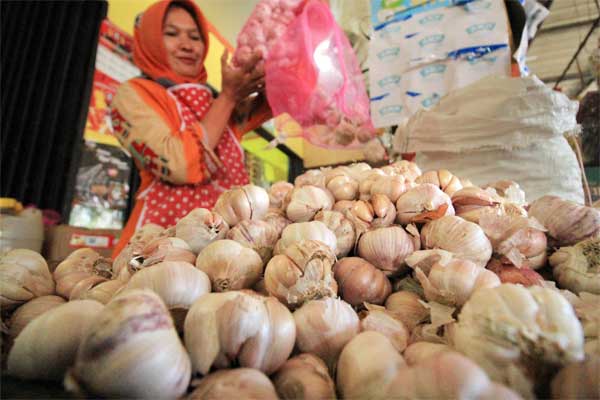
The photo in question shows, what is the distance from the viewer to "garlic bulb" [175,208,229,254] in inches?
21.9

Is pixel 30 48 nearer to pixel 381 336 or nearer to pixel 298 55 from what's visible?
pixel 298 55

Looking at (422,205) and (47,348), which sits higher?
(422,205)

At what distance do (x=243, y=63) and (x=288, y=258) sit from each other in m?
1.04

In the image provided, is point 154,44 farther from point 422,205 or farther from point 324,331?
point 324,331

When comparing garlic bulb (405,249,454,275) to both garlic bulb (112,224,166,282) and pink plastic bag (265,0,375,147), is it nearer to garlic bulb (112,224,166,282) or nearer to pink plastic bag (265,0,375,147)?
garlic bulb (112,224,166,282)

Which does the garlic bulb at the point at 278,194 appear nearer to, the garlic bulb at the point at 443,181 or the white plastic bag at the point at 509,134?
the garlic bulb at the point at 443,181

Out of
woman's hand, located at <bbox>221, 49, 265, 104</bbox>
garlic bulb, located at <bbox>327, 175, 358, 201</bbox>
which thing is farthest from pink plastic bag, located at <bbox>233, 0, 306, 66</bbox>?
garlic bulb, located at <bbox>327, 175, 358, 201</bbox>

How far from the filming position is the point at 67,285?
1.70ft

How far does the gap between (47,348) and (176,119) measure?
109 cm

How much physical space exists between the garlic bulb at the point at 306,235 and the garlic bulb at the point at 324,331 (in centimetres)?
14

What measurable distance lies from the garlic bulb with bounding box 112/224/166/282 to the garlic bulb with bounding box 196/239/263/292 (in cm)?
10

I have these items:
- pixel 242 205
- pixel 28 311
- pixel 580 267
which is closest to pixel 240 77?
pixel 242 205

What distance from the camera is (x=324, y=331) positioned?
37 cm

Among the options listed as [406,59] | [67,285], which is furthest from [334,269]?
[406,59]
